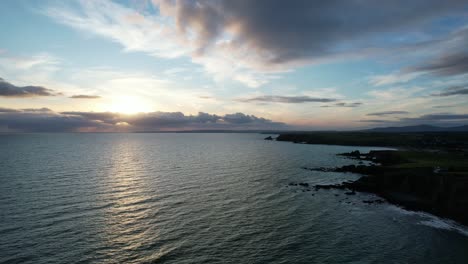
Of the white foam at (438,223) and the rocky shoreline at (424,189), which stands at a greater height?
the rocky shoreline at (424,189)

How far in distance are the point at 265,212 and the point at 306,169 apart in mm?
46922

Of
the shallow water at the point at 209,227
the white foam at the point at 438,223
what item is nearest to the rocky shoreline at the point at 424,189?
the white foam at the point at 438,223

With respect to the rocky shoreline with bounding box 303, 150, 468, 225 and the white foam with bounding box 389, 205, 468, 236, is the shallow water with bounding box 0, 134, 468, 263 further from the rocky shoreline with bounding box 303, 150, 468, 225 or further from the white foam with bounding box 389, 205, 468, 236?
the rocky shoreline with bounding box 303, 150, 468, 225

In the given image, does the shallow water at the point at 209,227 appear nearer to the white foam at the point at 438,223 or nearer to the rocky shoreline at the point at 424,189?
the white foam at the point at 438,223

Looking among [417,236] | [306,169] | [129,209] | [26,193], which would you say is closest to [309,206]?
Result: [417,236]

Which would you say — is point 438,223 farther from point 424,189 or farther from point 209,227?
point 209,227

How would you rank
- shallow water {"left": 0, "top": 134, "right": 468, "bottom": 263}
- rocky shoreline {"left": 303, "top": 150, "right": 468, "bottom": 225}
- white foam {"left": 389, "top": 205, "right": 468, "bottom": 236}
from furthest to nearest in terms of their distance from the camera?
rocky shoreline {"left": 303, "top": 150, "right": 468, "bottom": 225}, white foam {"left": 389, "top": 205, "right": 468, "bottom": 236}, shallow water {"left": 0, "top": 134, "right": 468, "bottom": 263}

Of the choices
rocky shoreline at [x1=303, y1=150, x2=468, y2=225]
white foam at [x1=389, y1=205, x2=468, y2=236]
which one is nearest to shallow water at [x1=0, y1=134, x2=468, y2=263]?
white foam at [x1=389, y1=205, x2=468, y2=236]

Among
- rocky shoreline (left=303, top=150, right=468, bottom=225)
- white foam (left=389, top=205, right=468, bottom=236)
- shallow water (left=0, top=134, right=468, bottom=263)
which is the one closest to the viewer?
shallow water (left=0, top=134, right=468, bottom=263)

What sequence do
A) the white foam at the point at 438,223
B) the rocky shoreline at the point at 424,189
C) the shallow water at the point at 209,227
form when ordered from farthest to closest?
the rocky shoreline at the point at 424,189 → the white foam at the point at 438,223 → the shallow water at the point at 209,227

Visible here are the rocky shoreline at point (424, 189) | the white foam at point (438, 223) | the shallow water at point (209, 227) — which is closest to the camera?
the shallow water at point (209, 227)

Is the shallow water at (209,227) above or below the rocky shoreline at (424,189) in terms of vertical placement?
below

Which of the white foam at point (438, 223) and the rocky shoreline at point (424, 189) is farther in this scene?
the rocky shoreline at point (424, 189)

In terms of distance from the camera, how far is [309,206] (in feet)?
148
